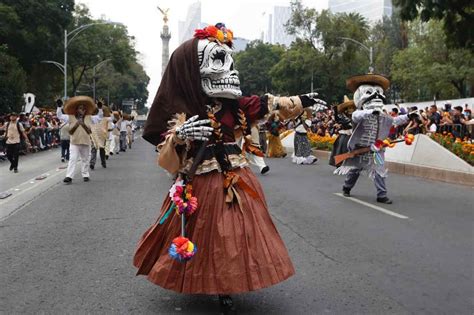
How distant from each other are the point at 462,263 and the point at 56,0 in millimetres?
37913

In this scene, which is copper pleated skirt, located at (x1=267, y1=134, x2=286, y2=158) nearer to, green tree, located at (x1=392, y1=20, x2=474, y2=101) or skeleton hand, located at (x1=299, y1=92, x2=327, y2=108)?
skeleton hand, located at (x1=299, y1=92, x2=327, y2=108)

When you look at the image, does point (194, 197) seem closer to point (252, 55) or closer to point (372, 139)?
point (372, 139)

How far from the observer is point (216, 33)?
4.45 metres

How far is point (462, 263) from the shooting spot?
559 cm

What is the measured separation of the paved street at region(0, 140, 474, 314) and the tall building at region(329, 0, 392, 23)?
98242 millimetres

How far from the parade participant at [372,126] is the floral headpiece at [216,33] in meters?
5.15

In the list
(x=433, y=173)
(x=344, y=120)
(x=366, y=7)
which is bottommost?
(x=433, y=173)

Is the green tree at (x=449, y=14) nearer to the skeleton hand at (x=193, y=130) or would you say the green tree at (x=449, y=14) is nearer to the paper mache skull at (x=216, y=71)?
the paper mache skull at (x=216, y=71)

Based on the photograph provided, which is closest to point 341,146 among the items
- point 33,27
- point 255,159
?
point 255,159

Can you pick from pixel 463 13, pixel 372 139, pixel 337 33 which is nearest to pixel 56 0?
pixel 337 33

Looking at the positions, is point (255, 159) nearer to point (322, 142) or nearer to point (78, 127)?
point (78, 127)

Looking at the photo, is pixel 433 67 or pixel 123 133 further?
pixel 433 67

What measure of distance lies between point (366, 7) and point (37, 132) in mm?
92782

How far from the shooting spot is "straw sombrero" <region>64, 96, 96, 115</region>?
41.0 feet
